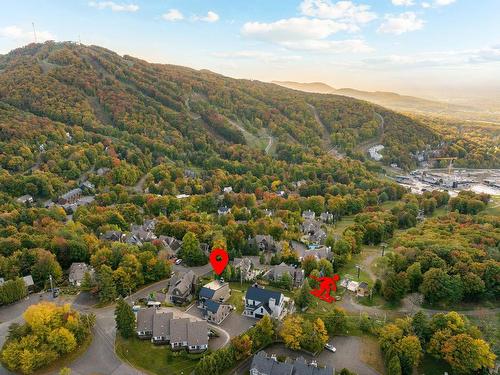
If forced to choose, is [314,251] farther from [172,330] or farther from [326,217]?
[172,330]

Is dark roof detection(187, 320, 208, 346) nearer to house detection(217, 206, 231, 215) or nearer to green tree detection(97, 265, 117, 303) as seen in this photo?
green tree detection(97, 265, 117, 303)

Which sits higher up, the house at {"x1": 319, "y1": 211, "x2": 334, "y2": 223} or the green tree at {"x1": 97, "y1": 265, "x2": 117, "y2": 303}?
the green tree at {"x1": 97, "y1": 265, "x2": 117, "y2": 303}

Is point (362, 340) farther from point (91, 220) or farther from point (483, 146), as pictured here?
point (483, 146)

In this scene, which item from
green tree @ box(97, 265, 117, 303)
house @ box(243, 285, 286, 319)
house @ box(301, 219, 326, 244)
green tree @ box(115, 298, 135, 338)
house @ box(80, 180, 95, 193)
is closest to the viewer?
green tree @ box(115, 298, 135, 338)

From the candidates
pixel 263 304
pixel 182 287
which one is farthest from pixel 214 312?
pixel 182 287

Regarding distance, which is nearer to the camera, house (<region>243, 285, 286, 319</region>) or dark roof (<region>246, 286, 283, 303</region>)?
house (<region>243, 285, 286, 319</region>)

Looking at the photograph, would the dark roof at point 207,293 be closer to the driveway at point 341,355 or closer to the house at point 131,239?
the driveway at point 341,355

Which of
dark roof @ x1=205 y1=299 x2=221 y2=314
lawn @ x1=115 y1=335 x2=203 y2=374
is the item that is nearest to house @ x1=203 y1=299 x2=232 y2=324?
dark roof @ x1=205 y1=299 x2=221 y2=314

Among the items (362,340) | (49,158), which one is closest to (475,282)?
(362,340)
